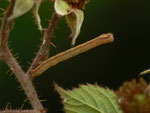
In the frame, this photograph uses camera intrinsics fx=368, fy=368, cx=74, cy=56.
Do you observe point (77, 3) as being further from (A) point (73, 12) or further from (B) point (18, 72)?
(B) point (18, 72)

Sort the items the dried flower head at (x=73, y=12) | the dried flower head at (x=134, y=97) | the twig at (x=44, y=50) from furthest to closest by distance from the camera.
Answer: the twig at (x=44, y=50), the dried flower head at (x=73, y=12), the dried flower head at (x=134, y=97)

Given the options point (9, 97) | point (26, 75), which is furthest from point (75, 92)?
point (9, 97)

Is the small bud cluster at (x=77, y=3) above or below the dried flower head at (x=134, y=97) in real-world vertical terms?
above

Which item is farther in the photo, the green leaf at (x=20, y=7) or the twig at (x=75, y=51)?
the twig at (x=75, y=51)

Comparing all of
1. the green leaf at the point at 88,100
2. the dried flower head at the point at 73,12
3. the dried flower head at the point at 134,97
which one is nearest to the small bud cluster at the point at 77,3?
the dried flower head at the point at 73,12

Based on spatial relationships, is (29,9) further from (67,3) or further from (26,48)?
(26,48)

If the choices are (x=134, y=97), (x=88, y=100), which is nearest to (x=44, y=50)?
(x=88, y=100)

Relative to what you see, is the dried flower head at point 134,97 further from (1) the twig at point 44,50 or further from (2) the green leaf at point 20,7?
(1) the twig at point 44,50

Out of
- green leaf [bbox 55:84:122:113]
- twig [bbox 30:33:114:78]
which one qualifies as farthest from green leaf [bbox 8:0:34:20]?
green leaf [bbox 55:84:122:113]
